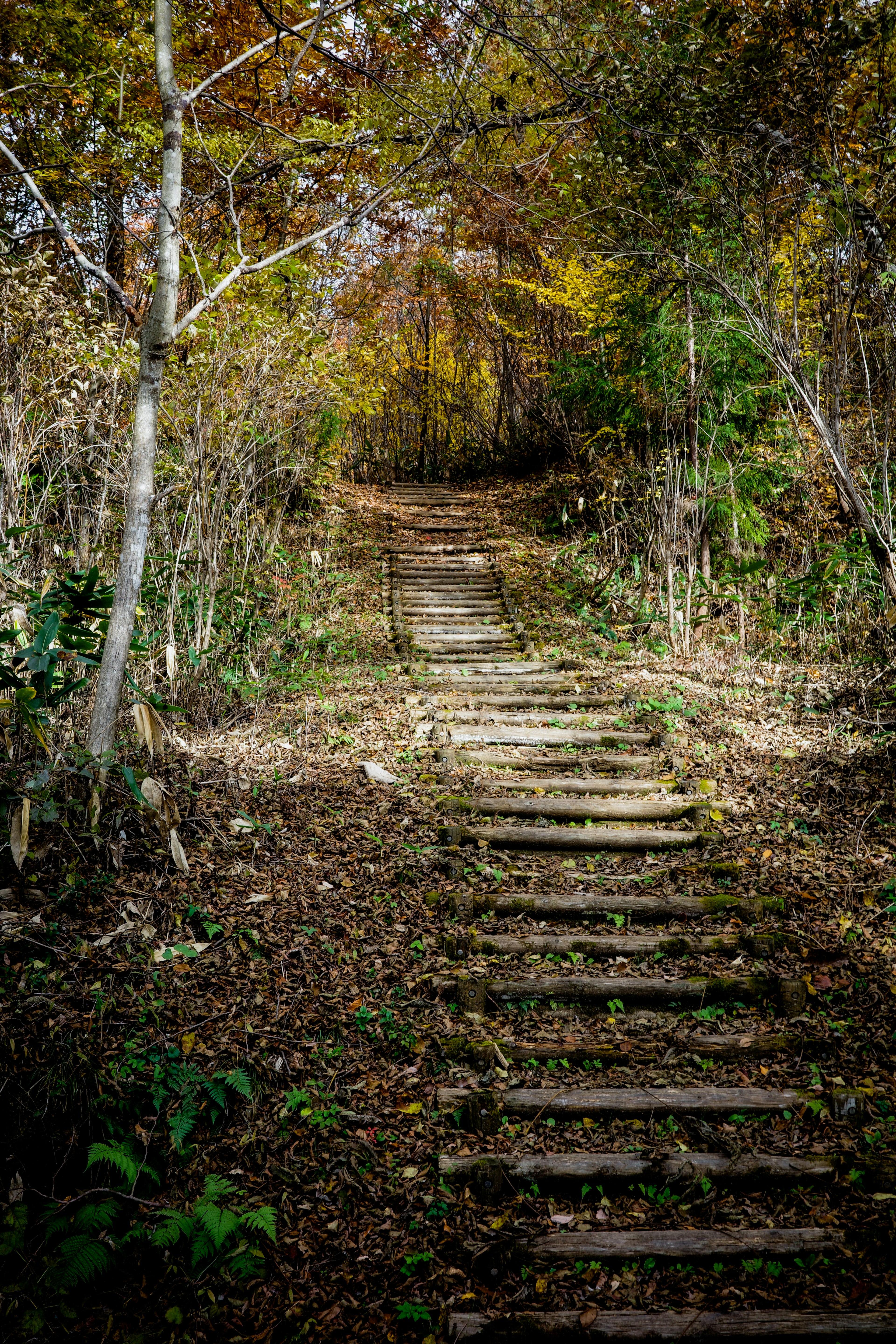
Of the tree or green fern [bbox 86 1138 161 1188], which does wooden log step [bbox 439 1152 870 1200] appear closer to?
green fern [bbox 86 1138 161 1188]

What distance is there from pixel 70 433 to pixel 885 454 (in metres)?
5.23

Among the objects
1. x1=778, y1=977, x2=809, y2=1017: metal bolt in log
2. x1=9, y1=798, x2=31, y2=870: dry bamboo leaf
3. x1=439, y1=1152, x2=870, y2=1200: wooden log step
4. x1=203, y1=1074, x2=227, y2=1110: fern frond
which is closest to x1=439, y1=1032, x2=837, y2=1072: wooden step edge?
x1=778, y1=977, x2=809, y2=1017: metal bolt in log

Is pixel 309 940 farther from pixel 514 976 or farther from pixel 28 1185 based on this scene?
pixel 28 1185

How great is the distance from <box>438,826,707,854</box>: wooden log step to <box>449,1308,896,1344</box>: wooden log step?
7.83ft

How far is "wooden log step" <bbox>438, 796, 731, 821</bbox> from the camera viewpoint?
4699mm

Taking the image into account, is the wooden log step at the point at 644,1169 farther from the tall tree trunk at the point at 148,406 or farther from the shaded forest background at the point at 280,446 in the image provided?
the tall tree trunk at the point at 148,406

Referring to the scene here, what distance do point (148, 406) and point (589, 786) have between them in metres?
3.40

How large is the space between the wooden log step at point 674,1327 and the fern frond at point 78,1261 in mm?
1050

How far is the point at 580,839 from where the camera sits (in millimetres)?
4477

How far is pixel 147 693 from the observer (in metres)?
4.57

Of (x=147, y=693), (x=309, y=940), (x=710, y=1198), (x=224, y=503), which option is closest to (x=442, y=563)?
(x=224, y=503)

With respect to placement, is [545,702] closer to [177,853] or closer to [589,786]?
[589,786]

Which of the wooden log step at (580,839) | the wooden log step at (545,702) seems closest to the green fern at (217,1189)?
the wooden log step at (580,839)

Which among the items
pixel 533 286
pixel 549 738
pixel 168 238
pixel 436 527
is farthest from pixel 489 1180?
pixel 533 286
